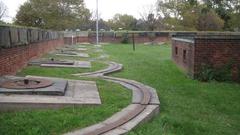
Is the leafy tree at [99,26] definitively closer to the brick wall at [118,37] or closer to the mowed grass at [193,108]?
the brick wall at [118,37]

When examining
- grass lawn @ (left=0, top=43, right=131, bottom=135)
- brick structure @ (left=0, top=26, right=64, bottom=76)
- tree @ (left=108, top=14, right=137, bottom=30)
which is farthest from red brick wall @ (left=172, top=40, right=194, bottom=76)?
tree @ (left=108, top=14, right=137, bottom=30)

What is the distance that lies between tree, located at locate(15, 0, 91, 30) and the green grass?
39662mm

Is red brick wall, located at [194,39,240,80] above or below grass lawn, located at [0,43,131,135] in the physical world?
above

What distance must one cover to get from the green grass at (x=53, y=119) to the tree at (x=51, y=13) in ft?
130

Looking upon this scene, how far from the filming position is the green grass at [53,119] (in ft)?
18.5

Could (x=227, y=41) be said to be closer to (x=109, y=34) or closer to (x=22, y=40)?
(x=22, y=40)

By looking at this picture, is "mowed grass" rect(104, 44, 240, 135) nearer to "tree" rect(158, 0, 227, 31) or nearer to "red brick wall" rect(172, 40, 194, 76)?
"red brick wall" rect(172, 40, 194, 76)

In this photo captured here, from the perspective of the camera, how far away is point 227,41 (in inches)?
497

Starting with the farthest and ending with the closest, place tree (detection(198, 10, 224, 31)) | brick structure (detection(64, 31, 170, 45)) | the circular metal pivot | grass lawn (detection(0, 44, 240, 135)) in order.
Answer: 1. tree (detection(198, 10, 224, 31))
2. brick structure (detection(64, 31, 170, 45))
3. the circular metal pivot
4. grass lawn (detection(0, 44, 240, 135))

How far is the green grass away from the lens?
5625mm

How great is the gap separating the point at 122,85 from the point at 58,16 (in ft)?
122

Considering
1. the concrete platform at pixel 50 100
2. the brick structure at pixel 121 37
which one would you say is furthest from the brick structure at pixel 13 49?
the brick structure at pixel 121 37

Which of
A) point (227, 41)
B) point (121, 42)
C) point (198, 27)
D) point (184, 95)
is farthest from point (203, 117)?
point (198, 27)

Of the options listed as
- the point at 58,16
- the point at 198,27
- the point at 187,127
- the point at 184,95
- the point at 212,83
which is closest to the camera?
A: the point at 187,127
